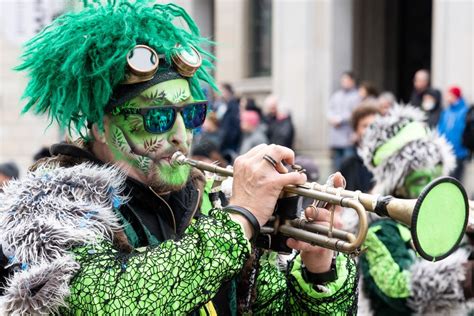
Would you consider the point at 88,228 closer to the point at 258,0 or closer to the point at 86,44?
the point at 86,44

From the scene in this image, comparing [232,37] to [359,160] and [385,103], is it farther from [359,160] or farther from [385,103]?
[359,160]

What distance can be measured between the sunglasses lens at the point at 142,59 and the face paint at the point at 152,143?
77 mm

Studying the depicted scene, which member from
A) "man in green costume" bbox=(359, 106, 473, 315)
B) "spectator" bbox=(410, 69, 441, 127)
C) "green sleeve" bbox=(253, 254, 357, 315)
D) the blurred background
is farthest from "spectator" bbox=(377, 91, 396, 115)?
"green sleeve" bbox=(253, 254, 357, 315)

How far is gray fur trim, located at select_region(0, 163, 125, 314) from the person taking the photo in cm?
239

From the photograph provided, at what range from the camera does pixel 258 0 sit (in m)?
16.1

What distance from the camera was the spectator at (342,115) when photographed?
1230 cm

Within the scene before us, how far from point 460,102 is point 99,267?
8.37m

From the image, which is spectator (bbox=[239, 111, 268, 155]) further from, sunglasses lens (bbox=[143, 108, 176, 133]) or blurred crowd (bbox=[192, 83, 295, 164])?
sunglasses lens (bbox=[143, 108, 176, 133])

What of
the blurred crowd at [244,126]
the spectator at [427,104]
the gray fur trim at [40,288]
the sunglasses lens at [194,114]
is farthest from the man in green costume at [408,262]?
the blurred crowd at [244,126]

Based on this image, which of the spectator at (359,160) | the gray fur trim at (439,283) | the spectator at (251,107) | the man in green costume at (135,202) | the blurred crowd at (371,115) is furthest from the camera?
the spectator at (251,107)

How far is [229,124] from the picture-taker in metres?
12.6

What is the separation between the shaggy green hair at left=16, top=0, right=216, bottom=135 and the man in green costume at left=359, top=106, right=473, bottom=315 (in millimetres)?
1672

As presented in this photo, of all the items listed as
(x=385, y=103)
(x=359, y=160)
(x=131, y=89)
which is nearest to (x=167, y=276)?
(x=131, y=89)

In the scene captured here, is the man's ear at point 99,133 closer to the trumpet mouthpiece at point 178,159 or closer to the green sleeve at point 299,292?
the trumpet mouthpiece at point 178,159
